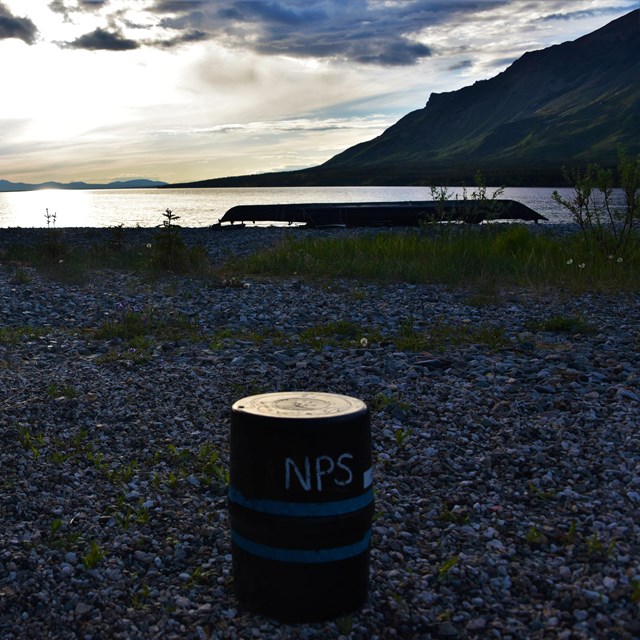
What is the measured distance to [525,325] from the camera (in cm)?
1162

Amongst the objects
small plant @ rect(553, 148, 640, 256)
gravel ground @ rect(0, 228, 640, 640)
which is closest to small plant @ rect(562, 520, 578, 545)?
gravel ground @ rect(0, 228, 640, 640)

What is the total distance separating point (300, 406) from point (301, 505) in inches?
22.3

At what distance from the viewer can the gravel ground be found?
4277 mm

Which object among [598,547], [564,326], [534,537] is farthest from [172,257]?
[598,547]

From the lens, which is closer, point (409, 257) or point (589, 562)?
point (589, 562)

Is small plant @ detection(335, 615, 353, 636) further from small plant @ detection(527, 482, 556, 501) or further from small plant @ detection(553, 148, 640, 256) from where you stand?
small plant @ detection(553, 148, 640, 256)

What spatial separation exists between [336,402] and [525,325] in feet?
26.5

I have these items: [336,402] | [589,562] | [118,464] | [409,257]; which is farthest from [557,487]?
[409,257]

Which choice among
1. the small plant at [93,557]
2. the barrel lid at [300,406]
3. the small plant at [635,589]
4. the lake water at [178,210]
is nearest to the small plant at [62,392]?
the small plant at [93,557]

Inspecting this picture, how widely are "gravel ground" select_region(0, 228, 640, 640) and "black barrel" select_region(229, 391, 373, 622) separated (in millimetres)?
199

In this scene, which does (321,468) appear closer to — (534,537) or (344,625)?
(344,625)

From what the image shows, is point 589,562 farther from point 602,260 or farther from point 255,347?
point 602,260

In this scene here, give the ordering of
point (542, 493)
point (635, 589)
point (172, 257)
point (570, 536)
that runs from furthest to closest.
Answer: point (172, 257)
point (542, 493)
point (570, 536)
point (635, 589)

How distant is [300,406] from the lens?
4.15 m
